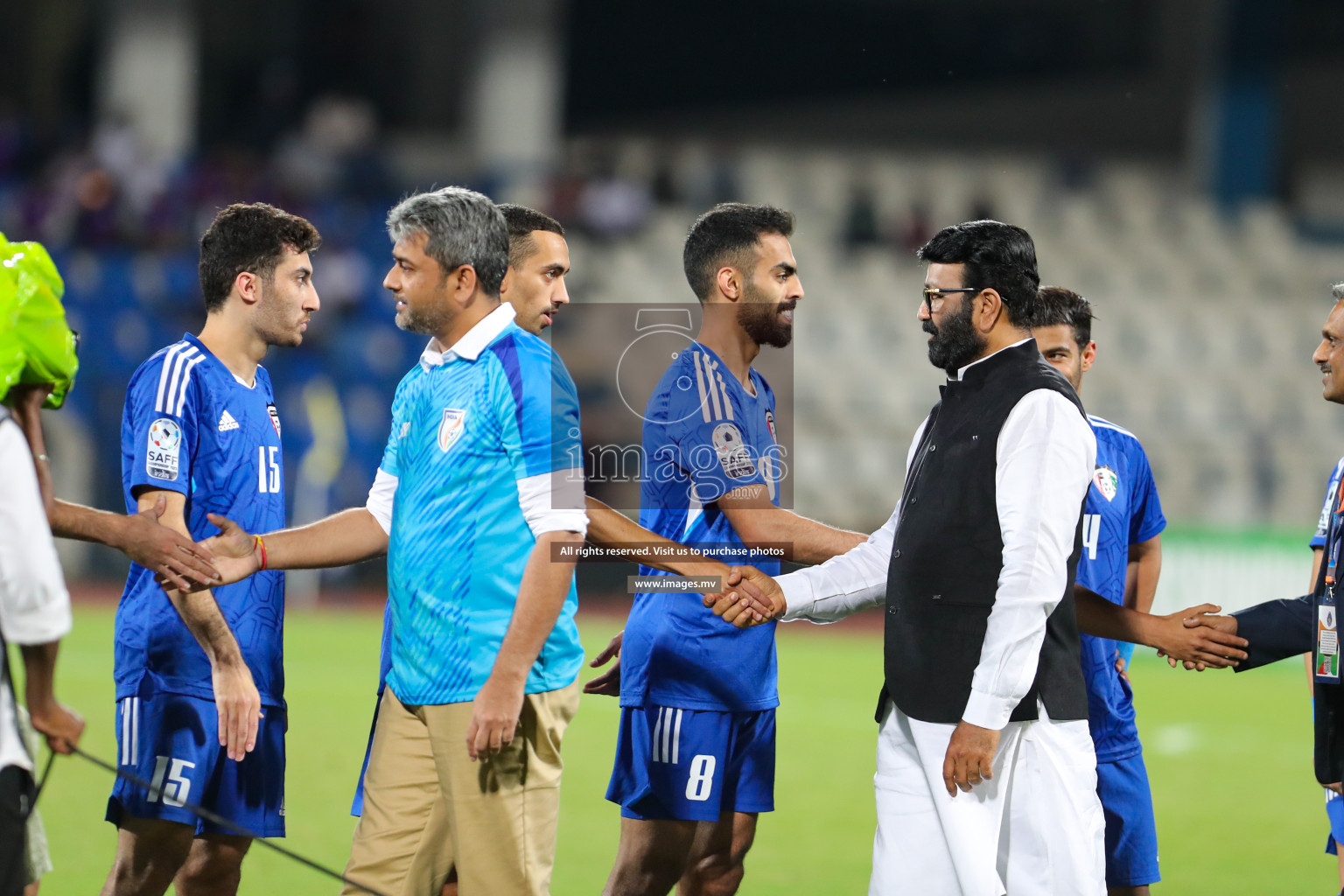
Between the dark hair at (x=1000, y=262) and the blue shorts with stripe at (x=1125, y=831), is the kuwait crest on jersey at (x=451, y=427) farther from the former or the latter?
the blue shorts with stripe at (x=1125, y=831)

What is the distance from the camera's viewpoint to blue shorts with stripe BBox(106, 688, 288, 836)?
173 inches

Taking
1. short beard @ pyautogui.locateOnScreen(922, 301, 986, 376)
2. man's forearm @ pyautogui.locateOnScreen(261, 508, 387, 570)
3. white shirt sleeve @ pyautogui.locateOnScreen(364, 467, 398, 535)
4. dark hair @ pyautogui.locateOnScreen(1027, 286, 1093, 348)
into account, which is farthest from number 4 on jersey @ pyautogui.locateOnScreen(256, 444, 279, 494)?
dark hair @ pyautogui.locateOnScreen(1027, 286, 1093, 348)

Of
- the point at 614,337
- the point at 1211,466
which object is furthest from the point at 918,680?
the point at 1211,466

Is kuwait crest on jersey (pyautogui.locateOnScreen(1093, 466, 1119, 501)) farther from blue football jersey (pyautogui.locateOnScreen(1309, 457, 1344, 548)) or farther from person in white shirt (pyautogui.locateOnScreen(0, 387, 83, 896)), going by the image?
person in white shirt (pyautogui.locateOnScreen(0, 387, 83, 896))

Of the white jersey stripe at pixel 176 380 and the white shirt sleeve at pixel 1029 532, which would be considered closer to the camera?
the white shirt sleeve at pixel 1029 532

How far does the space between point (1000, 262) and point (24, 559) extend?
2.55m

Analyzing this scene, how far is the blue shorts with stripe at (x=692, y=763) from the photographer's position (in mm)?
4562

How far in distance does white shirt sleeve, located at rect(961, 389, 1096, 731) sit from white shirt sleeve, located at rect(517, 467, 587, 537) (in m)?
1.07

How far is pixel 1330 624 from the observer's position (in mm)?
4277

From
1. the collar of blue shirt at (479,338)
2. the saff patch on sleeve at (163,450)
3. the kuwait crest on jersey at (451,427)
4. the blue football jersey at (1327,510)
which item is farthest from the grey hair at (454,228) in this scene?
the blue football jersey at (1327,510)

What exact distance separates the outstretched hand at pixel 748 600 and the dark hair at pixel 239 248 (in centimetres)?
178

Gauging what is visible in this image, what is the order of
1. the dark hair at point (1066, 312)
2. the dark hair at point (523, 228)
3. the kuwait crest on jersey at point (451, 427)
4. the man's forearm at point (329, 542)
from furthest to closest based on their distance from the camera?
the dark hair at point (1066, 312), the dark hair at point (523, 228), the man's forearm at point (329, 542), the kuwait crest on jersey at point (451, 427)

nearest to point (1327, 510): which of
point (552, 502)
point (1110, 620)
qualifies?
point (1110, 620)

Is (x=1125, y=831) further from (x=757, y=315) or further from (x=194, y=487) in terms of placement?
(x=194, y=487)
